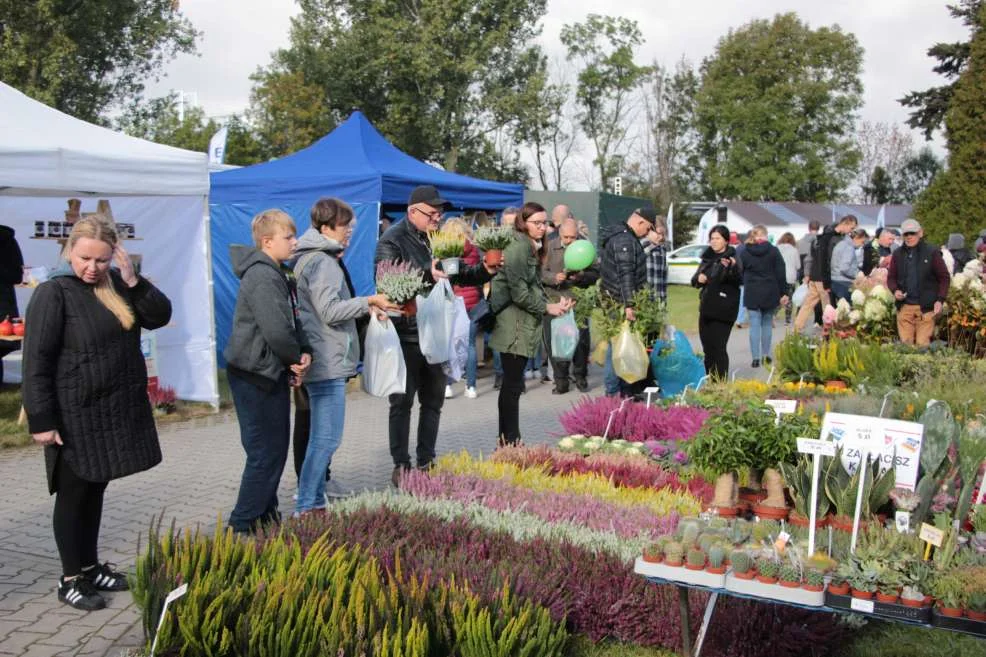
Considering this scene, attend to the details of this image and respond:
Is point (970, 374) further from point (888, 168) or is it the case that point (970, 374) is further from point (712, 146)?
point (888, 168)

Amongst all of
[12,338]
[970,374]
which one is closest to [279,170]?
[12,338]

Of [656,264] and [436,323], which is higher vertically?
[656,264]

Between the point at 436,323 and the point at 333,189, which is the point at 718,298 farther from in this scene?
the point at 333,189

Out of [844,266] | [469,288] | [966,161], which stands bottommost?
[469,288]

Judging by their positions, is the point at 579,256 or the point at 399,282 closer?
the point at 399,282

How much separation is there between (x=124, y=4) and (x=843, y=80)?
159 ft

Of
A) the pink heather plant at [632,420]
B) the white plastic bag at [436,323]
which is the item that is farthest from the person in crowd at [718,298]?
the white plastic bag at [436,323]

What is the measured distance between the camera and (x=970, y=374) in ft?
26.0

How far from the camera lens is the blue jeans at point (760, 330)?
13.0 meters

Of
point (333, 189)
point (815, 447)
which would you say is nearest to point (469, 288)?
point (815, 447)

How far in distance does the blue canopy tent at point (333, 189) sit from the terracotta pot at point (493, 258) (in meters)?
5.73

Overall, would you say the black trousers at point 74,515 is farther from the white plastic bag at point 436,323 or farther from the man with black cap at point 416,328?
the white plastic bag at point 436,323

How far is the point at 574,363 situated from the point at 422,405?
5184 millimetres

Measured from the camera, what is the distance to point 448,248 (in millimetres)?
6254
